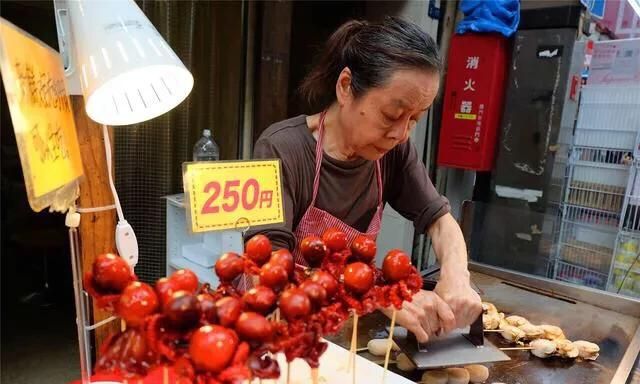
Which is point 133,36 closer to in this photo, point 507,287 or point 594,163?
point 507,287

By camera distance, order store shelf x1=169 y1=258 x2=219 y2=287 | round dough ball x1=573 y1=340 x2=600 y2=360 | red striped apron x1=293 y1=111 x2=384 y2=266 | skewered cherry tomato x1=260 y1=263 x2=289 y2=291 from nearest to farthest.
A: skewered cherry tomato x1=260 y1=263 x2=289 y2=291, round dough ball x1=573 y1=340 x2=600 y2=360, red striped apron x1=293 y1=111 x2=384 y2=266, store shelf x1=169 y1=258 x2=219 y2=287

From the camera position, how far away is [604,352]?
1.48 metres

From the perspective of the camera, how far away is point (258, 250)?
0.88 metres

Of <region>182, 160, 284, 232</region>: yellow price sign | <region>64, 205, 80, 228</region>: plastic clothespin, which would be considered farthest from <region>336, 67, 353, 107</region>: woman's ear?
<region>64, 205, 80, 228</region>: plastic clothespin

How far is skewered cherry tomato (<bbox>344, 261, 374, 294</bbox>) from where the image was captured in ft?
2.67

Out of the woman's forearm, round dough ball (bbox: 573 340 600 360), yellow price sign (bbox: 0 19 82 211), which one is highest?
yellow price sign (bbox: 0 19 82 211)

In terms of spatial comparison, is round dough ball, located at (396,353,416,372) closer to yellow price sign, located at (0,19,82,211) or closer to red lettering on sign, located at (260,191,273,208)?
red lettering on sign, located at (260,191,273,208)

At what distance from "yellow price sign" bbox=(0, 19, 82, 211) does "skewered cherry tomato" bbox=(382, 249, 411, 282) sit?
0.57 metres

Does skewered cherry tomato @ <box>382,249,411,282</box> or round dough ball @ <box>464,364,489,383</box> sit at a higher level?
skewered cherry tomato @ <box>382,249,411,282</box>

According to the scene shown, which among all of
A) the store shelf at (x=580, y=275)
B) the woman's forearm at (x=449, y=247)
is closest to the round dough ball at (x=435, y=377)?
the woman's forearm at (x=449, y=247)

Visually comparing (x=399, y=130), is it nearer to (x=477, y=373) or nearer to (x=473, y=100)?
(x=477, y=373)

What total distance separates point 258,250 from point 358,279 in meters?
0.20

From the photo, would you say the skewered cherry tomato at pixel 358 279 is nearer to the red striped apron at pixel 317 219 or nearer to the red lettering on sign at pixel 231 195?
the red lettering on sign at pixel 231 195

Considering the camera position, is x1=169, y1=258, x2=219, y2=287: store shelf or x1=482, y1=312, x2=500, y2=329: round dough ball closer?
x1=482, y1=312, x2=500, y2=329: round dough ball
